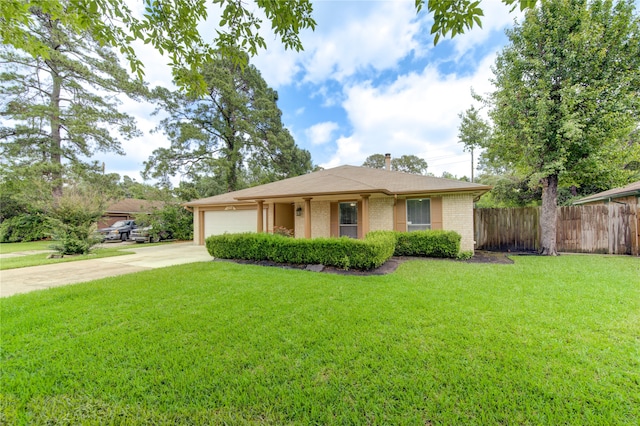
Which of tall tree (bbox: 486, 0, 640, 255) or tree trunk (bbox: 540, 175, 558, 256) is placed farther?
tree trunk (bbox: 540, 175, 558, 256)

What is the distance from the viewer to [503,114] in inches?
390

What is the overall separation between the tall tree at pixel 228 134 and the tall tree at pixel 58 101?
3389mm

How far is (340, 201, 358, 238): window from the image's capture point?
11508mm

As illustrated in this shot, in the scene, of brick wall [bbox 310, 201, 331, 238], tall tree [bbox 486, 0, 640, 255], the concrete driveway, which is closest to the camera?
the concrete driveway

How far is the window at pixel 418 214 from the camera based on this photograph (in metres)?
10.3

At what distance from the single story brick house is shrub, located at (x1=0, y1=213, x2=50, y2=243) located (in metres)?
18.6

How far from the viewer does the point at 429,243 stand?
30.4 ft

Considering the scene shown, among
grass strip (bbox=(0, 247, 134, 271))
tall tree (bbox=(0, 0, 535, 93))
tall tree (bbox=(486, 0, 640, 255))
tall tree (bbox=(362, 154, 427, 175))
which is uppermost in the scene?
tall tree (bbox=(362, 154, 427, 175))

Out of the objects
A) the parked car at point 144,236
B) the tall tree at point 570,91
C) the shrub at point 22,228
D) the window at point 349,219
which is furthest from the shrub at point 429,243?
the shrub at point 22,228

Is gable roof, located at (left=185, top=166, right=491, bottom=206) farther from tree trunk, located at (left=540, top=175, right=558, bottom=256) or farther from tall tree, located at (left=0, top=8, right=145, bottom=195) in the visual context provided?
tall tree, located at (left=0, top=8, right=145, bottom=195)

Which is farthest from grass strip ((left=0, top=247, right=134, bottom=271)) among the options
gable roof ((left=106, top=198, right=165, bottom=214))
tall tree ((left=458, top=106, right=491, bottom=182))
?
tall tree ((left=458, top=106, right=491, bottom=182))

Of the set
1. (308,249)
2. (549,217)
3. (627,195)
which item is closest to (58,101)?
(308,249)

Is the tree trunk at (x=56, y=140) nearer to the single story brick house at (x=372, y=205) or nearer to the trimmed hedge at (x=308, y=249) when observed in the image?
the single story brick house at (x=372, y=205)

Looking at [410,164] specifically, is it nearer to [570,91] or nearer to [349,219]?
[570,91]
